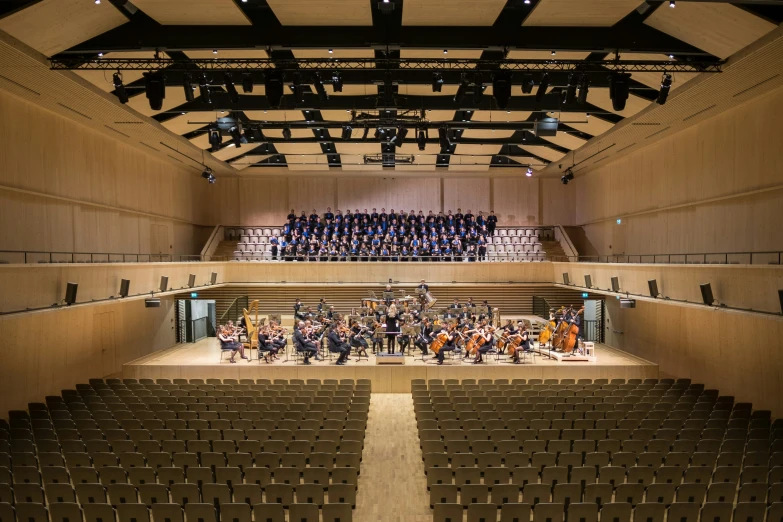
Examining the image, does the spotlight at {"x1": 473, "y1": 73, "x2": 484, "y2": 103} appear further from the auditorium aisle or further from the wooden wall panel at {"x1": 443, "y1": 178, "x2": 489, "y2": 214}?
the wooden wall panel at {"x1": 443, "y1": 178, "x2": 489, "y2": 214}

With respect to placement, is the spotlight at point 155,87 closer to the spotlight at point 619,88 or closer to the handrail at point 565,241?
the spotlight at point 619,88

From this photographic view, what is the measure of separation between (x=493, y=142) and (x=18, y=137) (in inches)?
615

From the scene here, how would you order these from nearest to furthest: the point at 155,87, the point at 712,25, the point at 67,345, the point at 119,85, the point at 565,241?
the point at 712,25 → the point at 155,87 → the point at 119,85 → the point at 67,345 → the point at 565,241

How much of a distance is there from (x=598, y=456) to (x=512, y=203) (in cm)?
2253

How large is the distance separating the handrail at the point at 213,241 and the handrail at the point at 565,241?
1605 cm

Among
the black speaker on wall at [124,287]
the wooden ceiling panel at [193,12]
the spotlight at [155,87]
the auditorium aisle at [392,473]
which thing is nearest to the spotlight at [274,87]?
the wooden ceiling panel at [193,12]

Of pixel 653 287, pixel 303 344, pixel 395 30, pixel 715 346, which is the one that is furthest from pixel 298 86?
pixel 715 346

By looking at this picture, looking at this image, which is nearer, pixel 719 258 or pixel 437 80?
pixel 437 80

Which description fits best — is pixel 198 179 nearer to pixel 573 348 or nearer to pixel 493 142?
pixel 493 142

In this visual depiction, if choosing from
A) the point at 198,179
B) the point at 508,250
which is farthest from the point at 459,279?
the point at 198,179

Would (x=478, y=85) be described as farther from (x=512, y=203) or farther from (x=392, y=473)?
(x=512, y=203)

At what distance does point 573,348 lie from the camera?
1805cm

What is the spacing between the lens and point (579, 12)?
1190 centimetres

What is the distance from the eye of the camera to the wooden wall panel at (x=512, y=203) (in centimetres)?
3019
